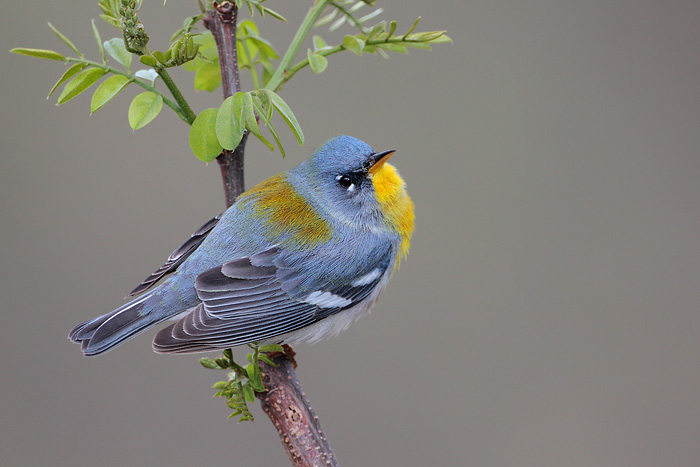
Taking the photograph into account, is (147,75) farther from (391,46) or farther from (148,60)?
(391,46)

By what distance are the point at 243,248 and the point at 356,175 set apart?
1.25 ft

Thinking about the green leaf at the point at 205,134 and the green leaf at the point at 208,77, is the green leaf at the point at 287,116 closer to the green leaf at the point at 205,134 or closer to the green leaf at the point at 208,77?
the green leaf at the point at 205,134

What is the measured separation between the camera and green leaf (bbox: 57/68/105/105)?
1.10 meters

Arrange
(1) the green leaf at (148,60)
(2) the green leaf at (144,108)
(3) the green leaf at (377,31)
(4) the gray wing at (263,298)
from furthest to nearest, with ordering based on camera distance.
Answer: (4) the gray wing at (263,298) < (3) the green leaf at (377,31) < (2) the green leaf at (144,108) < (1) the green leaf at (148,60)

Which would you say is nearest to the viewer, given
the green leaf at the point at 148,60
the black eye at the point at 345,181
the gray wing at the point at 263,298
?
the green leaf at the point at 148,60

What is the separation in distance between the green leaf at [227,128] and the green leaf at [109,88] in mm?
193

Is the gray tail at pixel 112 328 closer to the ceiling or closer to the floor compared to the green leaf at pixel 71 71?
closer to the floor

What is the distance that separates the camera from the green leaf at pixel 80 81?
1104 mm

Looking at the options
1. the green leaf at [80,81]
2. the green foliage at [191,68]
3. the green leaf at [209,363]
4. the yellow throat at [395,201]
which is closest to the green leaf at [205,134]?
the green foliage at [191,68]

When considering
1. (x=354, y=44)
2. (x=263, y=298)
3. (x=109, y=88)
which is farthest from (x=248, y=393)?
(x=354, y=44)

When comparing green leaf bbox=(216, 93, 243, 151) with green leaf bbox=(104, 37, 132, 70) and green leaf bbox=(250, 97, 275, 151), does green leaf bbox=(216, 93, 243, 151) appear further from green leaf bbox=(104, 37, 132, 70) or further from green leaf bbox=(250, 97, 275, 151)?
green leaf bbox=(104, 37, 132, 70)

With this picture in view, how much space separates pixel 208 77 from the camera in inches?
59.7

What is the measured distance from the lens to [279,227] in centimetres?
167

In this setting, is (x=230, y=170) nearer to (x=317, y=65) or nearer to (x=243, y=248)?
(x=243, y=248)
